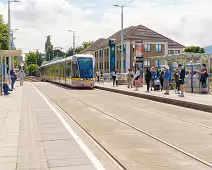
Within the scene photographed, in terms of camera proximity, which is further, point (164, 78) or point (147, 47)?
point (147, 47)

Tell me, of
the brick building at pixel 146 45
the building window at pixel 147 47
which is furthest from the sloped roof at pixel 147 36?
the building window at pixel 147 47

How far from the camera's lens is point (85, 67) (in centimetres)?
3303

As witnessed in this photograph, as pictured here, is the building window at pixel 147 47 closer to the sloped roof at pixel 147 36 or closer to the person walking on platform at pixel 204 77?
the sloped roof at pixel 147 36

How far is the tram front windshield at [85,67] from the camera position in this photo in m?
32.9

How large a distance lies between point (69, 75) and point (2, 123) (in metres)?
24.4

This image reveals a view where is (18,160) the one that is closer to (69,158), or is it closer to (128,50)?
(69,158)

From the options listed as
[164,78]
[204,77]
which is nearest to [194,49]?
[164,78]

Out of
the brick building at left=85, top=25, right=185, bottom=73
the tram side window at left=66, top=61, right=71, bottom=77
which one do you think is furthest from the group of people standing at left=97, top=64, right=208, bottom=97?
the brick building at left=85, top=25, right=185, bottom=73

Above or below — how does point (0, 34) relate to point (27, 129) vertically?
above

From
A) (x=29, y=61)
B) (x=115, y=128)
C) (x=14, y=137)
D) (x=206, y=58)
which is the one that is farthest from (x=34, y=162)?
(x=29, y=61)

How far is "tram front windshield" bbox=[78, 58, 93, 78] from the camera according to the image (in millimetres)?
32938

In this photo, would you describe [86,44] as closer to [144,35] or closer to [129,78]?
[144,35]

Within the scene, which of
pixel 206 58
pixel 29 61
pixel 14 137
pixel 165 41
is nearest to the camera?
pixel 14 137

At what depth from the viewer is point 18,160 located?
6488mm
